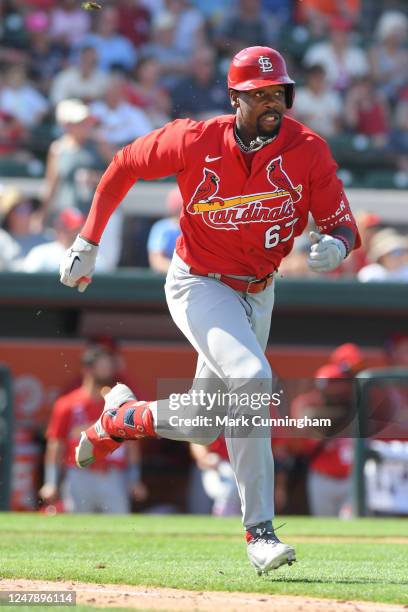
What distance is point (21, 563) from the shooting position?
5211 mm

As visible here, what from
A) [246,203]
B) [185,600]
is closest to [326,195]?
[246,203]

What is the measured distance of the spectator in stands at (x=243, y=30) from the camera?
1260 centimetres

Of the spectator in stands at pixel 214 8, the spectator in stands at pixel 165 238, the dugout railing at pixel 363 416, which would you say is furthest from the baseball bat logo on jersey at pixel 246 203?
the spectator in stands at pixel 214 8

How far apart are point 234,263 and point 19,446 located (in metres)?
4.93

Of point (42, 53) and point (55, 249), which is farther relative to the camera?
point (42, 53)

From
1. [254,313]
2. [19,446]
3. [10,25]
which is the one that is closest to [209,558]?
[254,313]

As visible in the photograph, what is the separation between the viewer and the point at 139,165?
5.13 m

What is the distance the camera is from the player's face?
4844mm

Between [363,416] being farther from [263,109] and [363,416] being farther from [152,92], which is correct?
[152,92]

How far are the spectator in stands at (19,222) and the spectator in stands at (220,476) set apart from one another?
2.14m

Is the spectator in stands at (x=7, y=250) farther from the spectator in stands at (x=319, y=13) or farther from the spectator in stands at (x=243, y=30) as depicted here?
the spectator in stands at (x=319, y=13)

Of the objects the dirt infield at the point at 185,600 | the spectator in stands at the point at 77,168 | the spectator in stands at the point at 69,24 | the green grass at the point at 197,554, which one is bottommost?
the green grass at the point at 197,554

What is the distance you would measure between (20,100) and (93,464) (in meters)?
4.01

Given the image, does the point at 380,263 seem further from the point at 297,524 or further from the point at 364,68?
the point at 364,68
